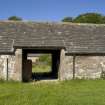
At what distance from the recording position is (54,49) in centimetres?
2780

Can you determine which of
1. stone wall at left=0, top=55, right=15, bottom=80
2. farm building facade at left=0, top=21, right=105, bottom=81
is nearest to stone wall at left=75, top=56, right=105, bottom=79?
farm building facade at left=0, top=21, right=105, bottom=81

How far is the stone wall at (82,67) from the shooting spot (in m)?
27.1

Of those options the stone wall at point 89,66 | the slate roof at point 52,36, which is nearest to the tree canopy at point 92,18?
the slate roof at point 52,36

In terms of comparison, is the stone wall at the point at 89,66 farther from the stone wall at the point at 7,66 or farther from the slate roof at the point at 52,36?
the stone wall at the point at 7,66

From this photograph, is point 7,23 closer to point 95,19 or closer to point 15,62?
point 15,62

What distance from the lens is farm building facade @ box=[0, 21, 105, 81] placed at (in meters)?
26.3

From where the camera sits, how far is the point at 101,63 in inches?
1097

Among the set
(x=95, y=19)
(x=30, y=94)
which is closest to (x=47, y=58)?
(x=95, y=19)

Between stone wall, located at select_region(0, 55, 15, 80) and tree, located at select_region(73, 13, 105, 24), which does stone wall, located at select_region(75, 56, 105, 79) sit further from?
tree, located at select_region(73, 13, 105, 24)

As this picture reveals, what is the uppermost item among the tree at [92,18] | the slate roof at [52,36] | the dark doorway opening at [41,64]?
the tree at [92,18]

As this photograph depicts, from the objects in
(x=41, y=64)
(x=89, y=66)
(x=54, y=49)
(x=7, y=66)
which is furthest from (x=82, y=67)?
(x=41, y=64)

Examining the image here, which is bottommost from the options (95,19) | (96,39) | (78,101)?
(78,101)

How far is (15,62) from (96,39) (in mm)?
7998

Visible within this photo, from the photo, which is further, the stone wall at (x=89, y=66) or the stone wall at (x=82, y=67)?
the stone wall at (x=89, y=66)
